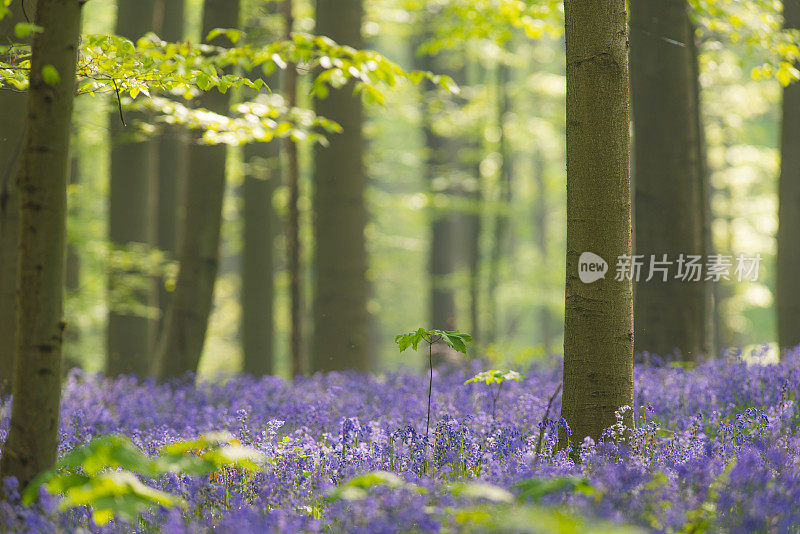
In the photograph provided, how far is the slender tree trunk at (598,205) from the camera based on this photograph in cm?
439

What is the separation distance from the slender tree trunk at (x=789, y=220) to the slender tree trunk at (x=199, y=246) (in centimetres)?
750

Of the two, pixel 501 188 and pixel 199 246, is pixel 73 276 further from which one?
pixel 501 188

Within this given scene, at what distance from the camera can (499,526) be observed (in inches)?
104

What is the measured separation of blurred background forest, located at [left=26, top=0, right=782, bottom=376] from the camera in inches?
480

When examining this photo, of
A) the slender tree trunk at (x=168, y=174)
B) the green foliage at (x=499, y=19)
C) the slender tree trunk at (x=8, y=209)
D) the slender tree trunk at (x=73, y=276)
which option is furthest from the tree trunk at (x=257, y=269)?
the slender tree trunk at (x=8, y=209)

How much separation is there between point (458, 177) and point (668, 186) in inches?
430

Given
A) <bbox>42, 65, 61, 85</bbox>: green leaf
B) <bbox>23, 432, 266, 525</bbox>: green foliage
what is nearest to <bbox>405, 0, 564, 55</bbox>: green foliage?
<bbox>42, 65, 61, 85</bbox>: green leaf

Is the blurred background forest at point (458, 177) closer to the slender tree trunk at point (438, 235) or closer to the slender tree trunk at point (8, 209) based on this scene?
the slender tree trunk at point (438, 235)

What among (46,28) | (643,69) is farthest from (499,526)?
(643,69)

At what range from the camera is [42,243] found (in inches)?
134

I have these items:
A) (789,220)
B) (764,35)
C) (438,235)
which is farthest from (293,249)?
(438,235)

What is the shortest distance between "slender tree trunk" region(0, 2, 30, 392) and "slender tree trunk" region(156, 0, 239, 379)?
2.14 m

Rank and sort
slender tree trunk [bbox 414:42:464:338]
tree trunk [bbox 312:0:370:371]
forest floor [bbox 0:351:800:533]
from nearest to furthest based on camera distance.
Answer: forest floor [bbox 0:351:800:533] < tree trunk [bbox 312:0:370:371] < slender tree trunk [bbox 414:42:464:338]

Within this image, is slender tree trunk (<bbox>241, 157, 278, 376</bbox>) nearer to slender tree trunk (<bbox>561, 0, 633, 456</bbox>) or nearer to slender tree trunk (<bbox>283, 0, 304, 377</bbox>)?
slender tree trunk (<bbox>283, 0, 304, 377</bbox>)
